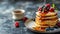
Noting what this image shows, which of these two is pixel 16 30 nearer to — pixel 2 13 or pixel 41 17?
pixel 41 17

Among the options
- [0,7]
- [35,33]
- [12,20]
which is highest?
[0,7]

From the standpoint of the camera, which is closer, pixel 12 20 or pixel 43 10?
pixel 43 10

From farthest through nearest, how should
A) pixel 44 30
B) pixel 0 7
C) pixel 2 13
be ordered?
pixel 0 7 < pixel 2 13 < pixel 44 30

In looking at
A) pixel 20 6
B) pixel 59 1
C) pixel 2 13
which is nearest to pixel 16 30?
pixel 2 13

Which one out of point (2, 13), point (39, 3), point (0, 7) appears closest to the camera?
point (2, 13)

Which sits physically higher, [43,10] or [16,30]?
[43,10]

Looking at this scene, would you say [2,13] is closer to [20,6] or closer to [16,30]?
[20,6]

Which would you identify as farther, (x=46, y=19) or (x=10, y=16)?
(x=10, y=16)

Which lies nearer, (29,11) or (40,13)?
(40,13)

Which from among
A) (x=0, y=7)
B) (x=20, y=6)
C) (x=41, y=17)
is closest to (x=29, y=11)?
(x=20, y=6)
